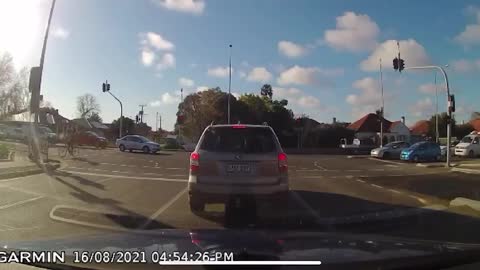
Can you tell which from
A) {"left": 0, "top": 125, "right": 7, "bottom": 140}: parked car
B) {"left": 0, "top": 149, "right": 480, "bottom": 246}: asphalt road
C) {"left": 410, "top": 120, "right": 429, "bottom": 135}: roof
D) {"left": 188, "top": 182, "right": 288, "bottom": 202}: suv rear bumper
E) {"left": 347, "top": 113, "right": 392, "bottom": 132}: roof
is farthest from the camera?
{"left": 410, "top": 120, "right": 429, "bottom": 135}: roof

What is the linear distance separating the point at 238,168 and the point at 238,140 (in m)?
0.73

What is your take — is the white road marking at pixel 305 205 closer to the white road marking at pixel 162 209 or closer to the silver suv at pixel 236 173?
the silver suv at pixel 236 173

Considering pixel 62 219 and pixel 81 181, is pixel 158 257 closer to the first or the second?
pixel 62 219

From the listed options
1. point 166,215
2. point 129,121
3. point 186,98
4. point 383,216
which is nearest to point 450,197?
point 383,216

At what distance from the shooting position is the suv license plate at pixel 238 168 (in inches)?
392

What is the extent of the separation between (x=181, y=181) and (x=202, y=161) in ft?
28.1

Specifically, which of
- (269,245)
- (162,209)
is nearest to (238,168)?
(162,209)

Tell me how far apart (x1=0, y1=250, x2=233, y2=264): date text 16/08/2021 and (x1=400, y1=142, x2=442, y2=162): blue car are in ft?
118

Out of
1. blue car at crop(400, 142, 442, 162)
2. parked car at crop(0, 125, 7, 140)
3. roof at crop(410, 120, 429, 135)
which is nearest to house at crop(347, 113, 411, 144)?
roof at crop(410, 120, 429, 135)

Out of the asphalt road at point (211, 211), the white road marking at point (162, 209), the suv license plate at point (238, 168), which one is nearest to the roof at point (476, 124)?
the asphalt road at point (211, 211)

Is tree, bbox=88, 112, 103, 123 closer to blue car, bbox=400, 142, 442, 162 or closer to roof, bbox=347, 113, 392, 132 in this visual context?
roof, bbox=347, 113, 392, 132

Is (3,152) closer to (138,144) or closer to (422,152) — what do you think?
(138,144)

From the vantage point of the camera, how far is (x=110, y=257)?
4.16m

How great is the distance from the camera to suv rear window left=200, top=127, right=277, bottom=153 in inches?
405
